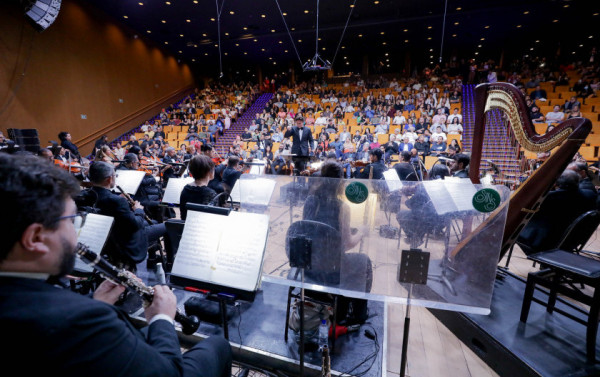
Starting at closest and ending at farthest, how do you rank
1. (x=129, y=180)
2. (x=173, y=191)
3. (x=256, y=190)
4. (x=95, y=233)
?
(x=256, y=190)
(x=95, y=233)
(x=173, y=191)
(x=129, y=180)

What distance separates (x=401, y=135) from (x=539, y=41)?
9.50m

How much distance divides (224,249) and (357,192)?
0.80 meters

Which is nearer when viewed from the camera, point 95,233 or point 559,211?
point 95,233

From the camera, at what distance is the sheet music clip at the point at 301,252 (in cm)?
138

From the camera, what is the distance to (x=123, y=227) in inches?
91.9

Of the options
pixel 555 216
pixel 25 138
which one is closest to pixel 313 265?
pixel 555 216

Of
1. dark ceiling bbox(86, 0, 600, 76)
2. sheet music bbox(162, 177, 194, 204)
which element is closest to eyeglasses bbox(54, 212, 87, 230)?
sheet music bbox(162, 177, 194, 204)

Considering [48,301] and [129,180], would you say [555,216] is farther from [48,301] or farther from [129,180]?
[129,180]

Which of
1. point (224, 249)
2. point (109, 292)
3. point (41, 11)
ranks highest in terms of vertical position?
point (41, 11)

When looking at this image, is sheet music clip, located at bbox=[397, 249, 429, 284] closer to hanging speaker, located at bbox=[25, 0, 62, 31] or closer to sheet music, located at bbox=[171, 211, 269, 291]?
sheet music, located at bbox=[171, 211, 269, 291]

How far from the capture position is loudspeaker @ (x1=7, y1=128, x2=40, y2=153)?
7527mm

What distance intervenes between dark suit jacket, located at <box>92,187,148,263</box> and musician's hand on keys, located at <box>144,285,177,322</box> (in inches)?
53.5

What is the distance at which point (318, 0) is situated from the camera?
9.10 m

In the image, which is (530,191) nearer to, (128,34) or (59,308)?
(59,308)
